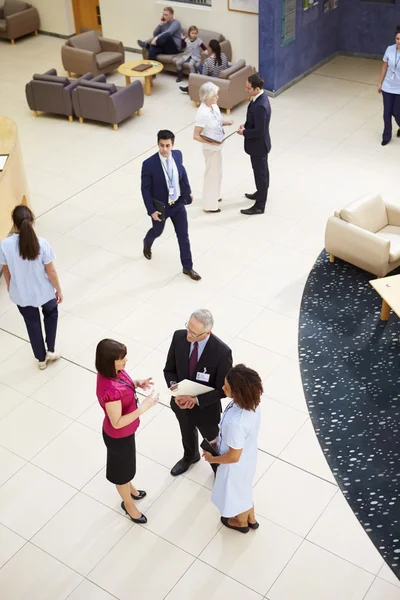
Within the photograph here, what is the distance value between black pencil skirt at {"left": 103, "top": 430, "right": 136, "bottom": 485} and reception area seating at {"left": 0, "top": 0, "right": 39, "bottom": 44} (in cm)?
1258

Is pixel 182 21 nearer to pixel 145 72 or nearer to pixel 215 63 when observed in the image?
pixel 145 72

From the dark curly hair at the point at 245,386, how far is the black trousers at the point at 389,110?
742 centimetres

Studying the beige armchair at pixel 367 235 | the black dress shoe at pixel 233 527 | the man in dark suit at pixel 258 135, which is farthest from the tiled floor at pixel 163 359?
the beige armchair at pixel 367 235

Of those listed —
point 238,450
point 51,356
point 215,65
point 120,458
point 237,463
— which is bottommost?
point 51,356

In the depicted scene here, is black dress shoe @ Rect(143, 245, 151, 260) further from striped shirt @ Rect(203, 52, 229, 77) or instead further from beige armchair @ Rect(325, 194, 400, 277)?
striped shirt @ Rect(203, 52, 229, 77)

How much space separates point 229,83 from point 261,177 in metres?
3.26

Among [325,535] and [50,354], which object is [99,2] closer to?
[50,354]

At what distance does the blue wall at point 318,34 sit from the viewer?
39.7 ft

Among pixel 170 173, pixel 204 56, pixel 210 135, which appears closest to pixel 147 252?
pixel 170 173

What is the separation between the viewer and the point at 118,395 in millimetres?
4613

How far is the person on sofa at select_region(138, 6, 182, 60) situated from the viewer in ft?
42.8

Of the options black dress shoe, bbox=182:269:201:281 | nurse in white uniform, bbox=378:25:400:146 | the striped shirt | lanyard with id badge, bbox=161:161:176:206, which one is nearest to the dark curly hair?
lanyard with id badge, bbox=161:161:176:206

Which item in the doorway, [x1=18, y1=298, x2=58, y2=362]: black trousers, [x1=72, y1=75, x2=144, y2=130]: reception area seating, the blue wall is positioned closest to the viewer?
[x1=18, y1=298, x2=58, y2=362]: black trousers

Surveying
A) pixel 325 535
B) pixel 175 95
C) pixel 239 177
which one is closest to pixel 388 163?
pixel 239 177
